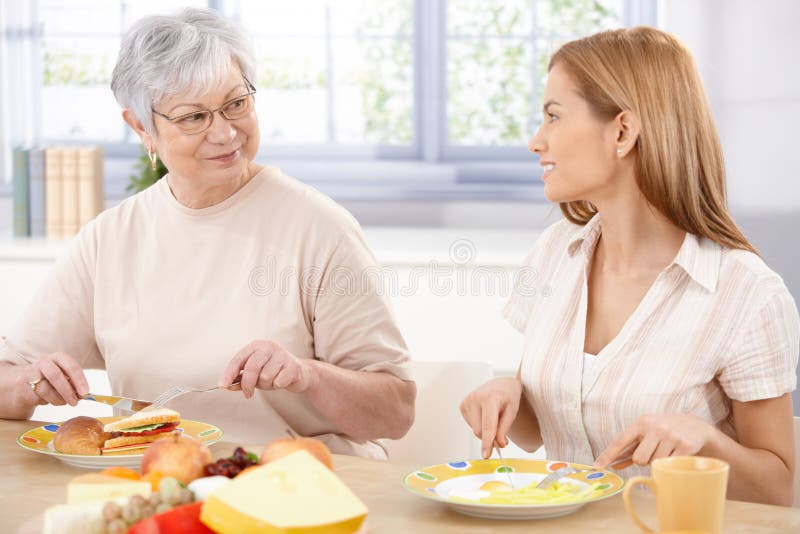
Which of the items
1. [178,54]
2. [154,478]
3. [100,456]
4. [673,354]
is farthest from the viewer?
[178,54]

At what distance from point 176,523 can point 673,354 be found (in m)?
0.82

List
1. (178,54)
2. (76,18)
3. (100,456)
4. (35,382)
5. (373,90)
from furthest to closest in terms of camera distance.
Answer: (76,18) → (373,90) → (178,54) → (35,382) → (100,456)

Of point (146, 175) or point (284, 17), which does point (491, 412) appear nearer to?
point (146, 175)

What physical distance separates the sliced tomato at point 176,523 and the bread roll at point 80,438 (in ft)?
1.59

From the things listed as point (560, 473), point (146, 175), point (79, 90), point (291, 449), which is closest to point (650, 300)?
point (560, 473)

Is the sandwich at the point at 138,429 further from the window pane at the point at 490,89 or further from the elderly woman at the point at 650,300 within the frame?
the window pane at the point at 490,89

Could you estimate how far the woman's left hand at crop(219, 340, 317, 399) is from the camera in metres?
1.57

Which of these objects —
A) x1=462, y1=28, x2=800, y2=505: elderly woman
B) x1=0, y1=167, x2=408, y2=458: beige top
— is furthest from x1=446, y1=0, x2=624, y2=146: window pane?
x1=462, y1=28, x2=800, y2=505: elderly woman

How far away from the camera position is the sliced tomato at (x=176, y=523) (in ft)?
3.28

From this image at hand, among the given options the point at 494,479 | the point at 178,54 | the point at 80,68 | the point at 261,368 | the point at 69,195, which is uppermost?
the point at 80,68

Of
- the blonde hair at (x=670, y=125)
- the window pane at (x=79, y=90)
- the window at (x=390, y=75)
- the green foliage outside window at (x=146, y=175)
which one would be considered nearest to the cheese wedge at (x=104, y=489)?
the blonde hair at (x=670, y=125)

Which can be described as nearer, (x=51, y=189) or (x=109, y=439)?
(x=109, y=439)

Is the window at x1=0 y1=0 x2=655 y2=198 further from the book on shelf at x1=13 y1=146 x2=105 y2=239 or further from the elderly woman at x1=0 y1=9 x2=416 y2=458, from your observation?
the elderly woman at x1=0 y1=9 x2=416 y2=458

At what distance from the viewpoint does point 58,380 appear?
1.64 meters
